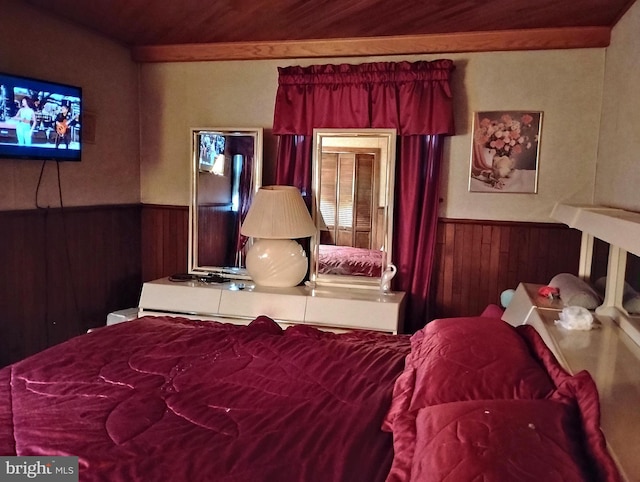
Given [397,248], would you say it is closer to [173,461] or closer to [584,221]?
[584,221]

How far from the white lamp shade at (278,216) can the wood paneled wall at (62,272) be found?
1030 mm

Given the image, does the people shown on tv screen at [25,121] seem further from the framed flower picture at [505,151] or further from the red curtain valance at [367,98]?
the framed flower picture at [505,151]

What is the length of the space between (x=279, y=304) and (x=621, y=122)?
78.2 inches

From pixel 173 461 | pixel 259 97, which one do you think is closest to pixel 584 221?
pixel 173 461

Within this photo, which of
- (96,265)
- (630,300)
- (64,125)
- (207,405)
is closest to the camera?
(207,405)

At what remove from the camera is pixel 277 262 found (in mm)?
3189

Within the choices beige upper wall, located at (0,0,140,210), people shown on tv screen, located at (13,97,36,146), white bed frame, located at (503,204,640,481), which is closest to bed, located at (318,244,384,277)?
white bed frame, located at (503,204,640,481)

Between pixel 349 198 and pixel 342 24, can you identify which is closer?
pixel 342 24

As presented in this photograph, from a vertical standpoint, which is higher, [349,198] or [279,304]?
[349,198]

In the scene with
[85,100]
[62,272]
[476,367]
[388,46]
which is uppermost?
[388,46]

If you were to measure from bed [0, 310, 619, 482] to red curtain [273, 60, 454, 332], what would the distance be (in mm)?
1372

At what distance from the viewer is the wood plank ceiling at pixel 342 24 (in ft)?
8.66

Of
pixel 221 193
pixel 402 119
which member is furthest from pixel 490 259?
pixel 221 193

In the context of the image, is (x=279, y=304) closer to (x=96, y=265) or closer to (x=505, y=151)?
(x=96, y=265)
